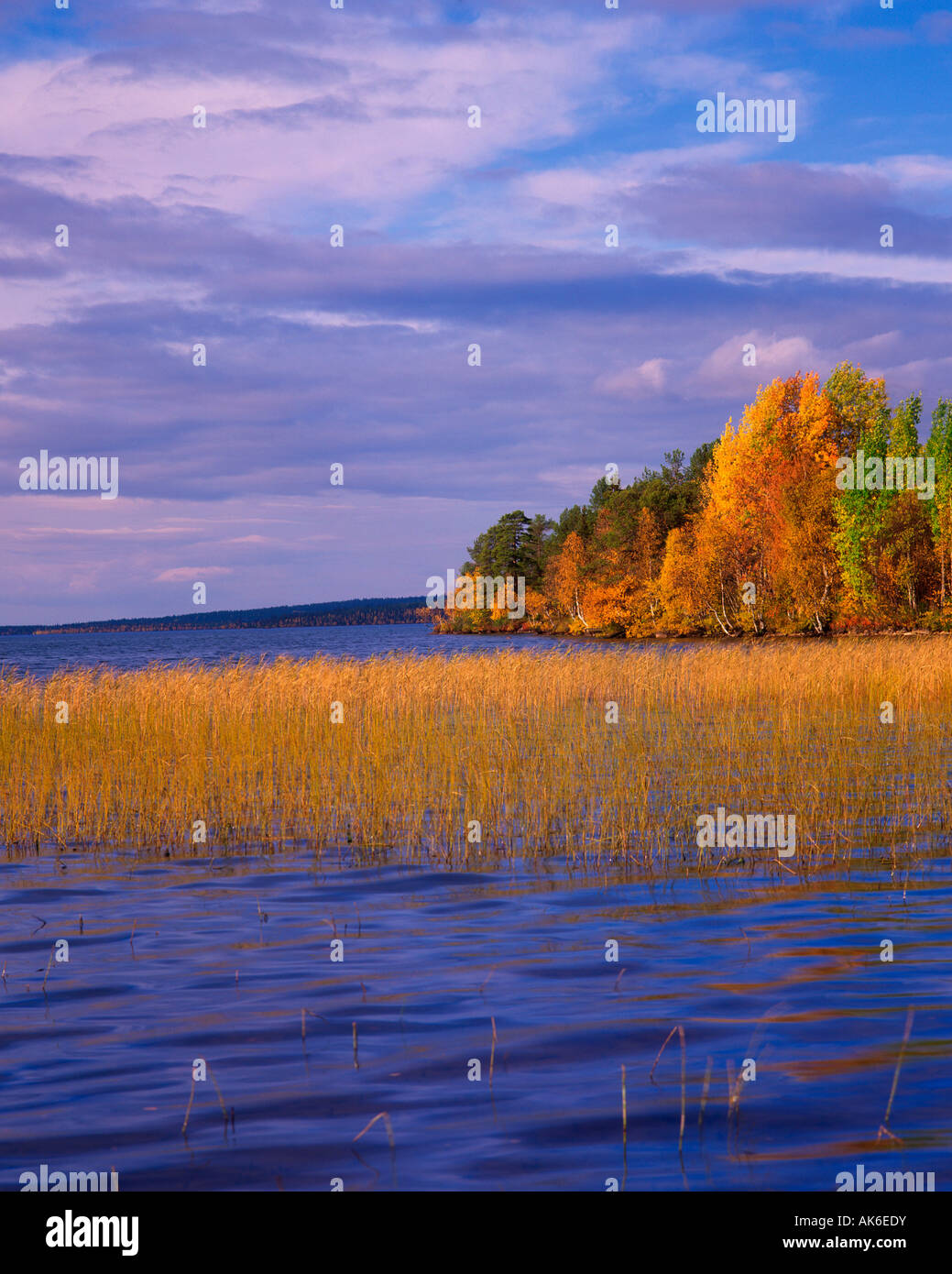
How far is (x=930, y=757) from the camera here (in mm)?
14633

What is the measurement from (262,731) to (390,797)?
12.4 feet

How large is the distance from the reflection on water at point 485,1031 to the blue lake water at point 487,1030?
0.02 meters

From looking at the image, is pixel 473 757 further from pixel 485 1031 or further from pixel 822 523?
pixel 822 523

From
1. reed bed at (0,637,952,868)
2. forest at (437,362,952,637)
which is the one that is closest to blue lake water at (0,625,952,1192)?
reed bed at (0,637,952,868)

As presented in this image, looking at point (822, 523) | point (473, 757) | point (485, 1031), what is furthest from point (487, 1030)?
point (822, 523)

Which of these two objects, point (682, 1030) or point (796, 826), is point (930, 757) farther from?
point (682, 1030)

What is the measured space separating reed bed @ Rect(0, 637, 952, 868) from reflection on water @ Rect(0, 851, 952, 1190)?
1844 millimetres

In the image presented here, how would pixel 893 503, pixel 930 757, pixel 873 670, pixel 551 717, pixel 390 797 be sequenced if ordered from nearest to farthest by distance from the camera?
1. pixel 390 797
2. pixel 930 757
3. pixel 551 717
4. pixel 873 670
5. pixel 893 503

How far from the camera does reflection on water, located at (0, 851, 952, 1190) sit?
187 inches

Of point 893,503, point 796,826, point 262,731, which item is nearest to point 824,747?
point 796,826

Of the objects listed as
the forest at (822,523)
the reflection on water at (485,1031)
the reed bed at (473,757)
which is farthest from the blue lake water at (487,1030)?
the forest at (822,523)

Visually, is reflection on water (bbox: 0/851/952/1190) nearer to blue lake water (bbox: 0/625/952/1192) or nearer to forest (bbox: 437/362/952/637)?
blue lake water (bbox: 0/625/952/1192)
